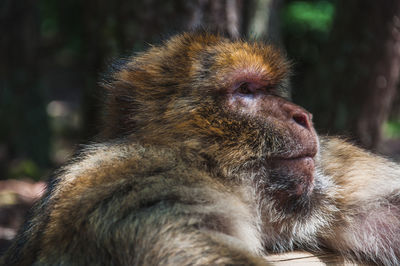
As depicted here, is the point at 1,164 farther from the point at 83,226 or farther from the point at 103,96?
the point at 83,226

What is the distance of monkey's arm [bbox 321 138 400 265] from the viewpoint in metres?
2.89

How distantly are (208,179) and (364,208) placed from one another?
1.01 m

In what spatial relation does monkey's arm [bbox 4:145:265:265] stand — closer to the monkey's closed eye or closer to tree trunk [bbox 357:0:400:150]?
the monkey's closed eye

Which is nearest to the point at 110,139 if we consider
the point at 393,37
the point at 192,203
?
the point at 192,203

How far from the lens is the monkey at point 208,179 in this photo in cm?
223

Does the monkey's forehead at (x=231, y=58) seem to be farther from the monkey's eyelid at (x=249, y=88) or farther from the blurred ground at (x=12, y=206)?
the blurred ground at (x=12, y=206)

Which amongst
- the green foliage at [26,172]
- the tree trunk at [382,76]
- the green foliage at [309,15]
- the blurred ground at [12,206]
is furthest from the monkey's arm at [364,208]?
the green foliage at [309,15]

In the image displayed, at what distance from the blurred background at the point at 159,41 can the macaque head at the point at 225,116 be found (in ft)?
1.60

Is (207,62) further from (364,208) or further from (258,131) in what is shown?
(364,208)

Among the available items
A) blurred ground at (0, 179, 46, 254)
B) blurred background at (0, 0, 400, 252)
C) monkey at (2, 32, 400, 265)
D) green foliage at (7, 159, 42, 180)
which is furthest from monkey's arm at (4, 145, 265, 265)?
green foliage at (7, 159, 42, 180)

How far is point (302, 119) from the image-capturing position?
2.76m

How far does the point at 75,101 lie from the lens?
2408 cm

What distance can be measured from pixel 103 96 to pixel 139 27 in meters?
1.91

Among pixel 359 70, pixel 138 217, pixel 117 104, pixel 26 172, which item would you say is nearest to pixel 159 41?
pixel 117 104
